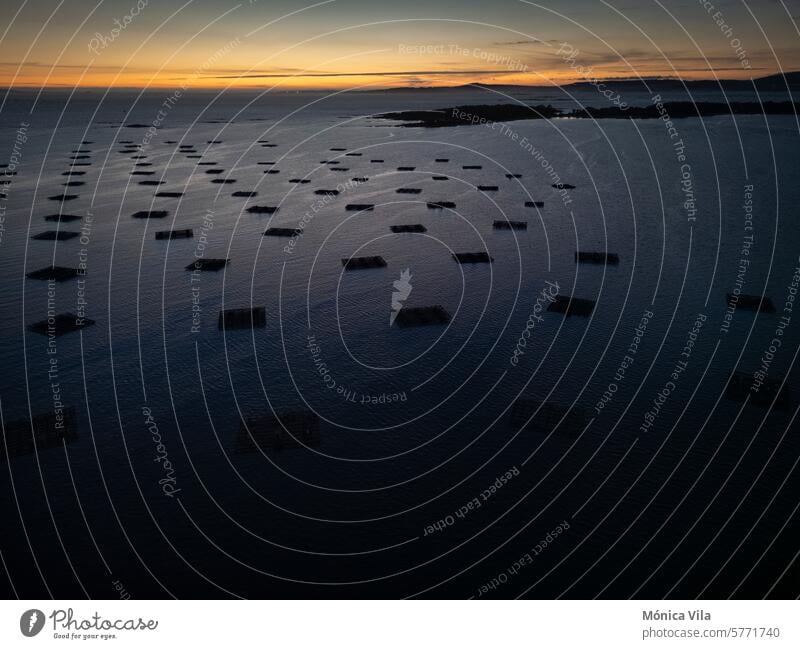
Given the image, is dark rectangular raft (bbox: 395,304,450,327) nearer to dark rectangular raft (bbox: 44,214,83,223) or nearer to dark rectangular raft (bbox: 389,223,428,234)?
dark rectangular raft (bbox: 389,223,428,234)

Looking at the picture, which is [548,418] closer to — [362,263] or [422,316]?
[422,316]

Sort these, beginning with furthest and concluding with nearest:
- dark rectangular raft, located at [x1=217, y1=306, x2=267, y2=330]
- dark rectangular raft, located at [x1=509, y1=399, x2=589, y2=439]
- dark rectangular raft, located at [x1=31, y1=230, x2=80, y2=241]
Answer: dark rectangular raft, located at [x1=31, y1=230, x2=80, y2=241]
dark rectangular raft, located at [x1=217, y1=306, x2=267, y2=330]
dark rectangular raft, located at [x1=509, y1=399, x2=589, y2=439]

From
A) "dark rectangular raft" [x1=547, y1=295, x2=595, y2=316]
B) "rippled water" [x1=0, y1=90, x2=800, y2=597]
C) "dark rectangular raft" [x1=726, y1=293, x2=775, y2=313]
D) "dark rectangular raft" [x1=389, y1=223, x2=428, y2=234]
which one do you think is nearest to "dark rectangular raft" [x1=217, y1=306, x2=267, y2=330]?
"rippled water" [x1=0, y1=90, x2=800, y2=597]

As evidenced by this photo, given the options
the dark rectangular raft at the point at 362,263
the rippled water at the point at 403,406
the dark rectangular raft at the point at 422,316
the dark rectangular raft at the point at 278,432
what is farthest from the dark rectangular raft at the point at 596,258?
the dark rectangular raft at the point at 278,432

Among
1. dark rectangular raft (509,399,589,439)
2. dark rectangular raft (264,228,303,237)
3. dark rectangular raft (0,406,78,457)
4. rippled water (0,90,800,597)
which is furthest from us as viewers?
dark rectangular raft (264,228,303,237)

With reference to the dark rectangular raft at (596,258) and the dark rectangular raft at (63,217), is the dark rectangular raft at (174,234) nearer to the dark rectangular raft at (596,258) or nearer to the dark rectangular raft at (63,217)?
the dark rectangular raft at (63,217)

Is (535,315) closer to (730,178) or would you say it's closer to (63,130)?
(730,178)
